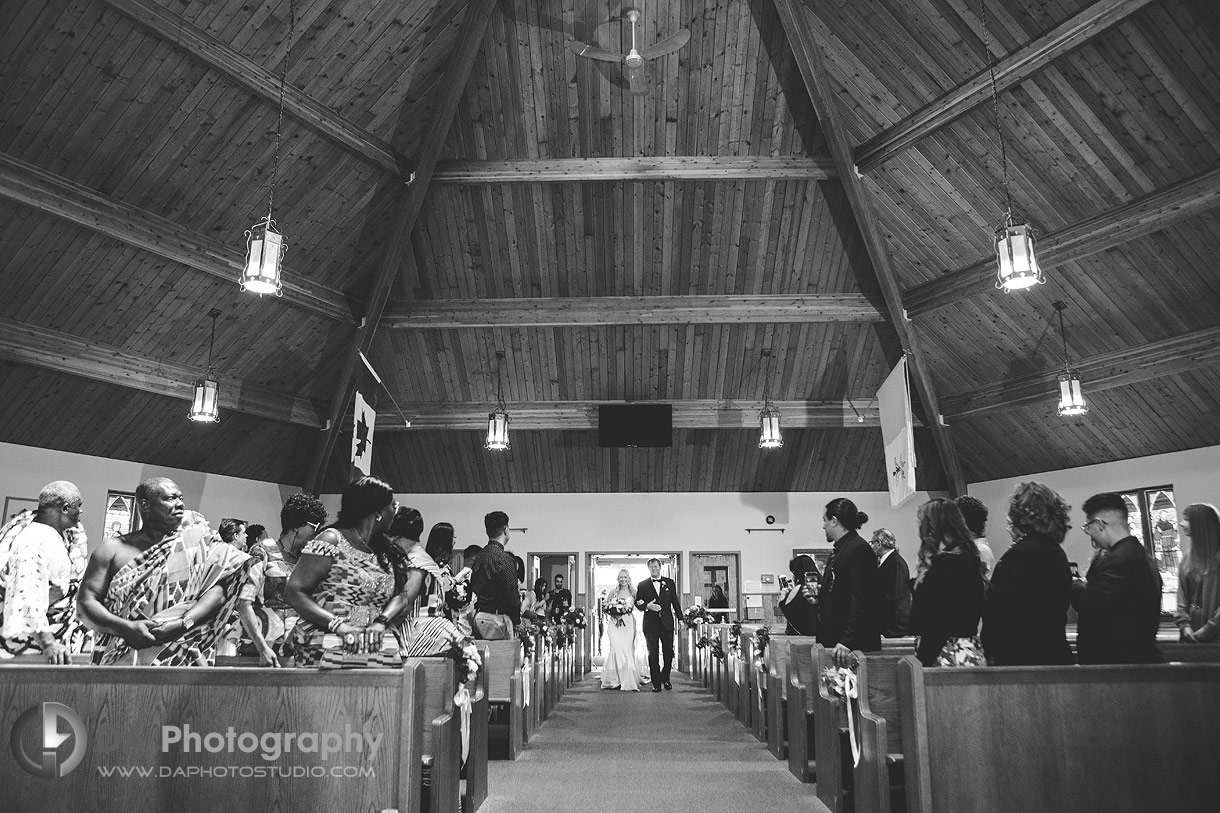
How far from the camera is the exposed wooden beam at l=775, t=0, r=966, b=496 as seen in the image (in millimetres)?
8195

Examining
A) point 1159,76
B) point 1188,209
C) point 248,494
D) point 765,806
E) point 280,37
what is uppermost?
point 280,37

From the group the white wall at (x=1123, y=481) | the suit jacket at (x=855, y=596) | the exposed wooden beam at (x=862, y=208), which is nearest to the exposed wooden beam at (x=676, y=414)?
the exposed wooden beam at (x=862, y=208)

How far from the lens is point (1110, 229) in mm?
8141

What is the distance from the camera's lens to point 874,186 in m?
9.38

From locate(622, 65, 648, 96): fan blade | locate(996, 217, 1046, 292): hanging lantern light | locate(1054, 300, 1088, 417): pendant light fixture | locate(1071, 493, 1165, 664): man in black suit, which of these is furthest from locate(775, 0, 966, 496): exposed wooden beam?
locate(1071, 493, 1165, 664): man in black suit

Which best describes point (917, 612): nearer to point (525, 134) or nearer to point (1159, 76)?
point (1159, 76)

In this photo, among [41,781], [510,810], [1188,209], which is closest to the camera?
[41,781]

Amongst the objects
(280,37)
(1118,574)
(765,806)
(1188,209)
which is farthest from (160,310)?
(1188,209)

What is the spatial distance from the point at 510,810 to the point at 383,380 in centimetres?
848

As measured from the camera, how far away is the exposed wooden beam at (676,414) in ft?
39.8

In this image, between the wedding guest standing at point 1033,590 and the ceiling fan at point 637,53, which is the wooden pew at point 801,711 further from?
the ceiling fan at point 637,53

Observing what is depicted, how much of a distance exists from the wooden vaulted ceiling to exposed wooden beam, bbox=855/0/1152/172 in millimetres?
28

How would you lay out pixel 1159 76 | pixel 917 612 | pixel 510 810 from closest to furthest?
pixel 917 612
pixel 510 810
pixel 1159 76

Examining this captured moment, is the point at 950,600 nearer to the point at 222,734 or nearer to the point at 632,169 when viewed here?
the point at 222,734
